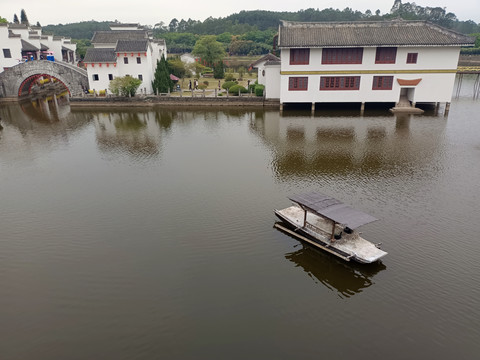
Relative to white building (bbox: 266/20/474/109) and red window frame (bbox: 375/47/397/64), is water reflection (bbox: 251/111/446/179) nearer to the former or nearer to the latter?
white building (bbox: 266/20/474/109)

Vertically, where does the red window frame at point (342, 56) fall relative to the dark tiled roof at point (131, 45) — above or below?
below

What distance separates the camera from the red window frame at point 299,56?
143ft

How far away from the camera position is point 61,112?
49.9m

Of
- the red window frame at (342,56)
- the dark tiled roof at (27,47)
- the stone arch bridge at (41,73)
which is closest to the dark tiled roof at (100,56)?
the stone arch bridge at (41,73)

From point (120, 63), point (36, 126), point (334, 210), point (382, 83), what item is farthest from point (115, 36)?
point (334, 210)

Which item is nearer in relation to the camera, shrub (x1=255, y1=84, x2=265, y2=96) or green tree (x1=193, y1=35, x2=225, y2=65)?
shrub (x1=255, y1=84, x2=265, y2=96)

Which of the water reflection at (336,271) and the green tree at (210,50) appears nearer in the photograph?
the water reflection at (336,271)

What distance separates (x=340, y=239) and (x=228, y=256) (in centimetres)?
559

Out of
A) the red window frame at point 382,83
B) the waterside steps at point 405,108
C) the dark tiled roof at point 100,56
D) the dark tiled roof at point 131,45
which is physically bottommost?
the waterside steps at point 405,108

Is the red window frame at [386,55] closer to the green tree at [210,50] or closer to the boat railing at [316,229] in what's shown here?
the boat railing at [316,229]

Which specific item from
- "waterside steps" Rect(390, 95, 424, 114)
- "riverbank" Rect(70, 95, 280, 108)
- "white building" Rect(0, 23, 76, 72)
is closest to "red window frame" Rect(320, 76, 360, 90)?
"waterside steps" Rect(390, 95, 424, 114)

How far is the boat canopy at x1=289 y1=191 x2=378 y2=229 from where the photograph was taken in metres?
16.0

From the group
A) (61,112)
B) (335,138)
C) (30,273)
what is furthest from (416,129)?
(61,112)

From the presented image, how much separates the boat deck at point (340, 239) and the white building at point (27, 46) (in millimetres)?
58970
